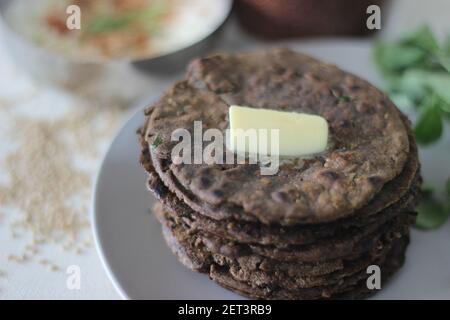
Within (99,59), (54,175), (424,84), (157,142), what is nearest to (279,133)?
(157,142)

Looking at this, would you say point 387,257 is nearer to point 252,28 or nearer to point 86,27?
point 252,28

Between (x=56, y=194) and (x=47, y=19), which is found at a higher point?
(x=47, y=19)

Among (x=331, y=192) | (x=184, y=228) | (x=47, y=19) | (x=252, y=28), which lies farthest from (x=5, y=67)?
(x=331, y=192)

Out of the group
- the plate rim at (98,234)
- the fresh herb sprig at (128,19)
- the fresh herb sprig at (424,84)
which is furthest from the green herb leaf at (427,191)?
the fresh herb sprig at (128,19)

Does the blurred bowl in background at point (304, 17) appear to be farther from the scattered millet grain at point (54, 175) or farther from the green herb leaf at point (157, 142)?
the green herb leaf at point (157, 142)

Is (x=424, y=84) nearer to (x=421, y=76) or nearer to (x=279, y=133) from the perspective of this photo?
(x=421, y=76)

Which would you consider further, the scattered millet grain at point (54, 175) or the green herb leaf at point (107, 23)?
the green herb leaf at point (107, 23)
